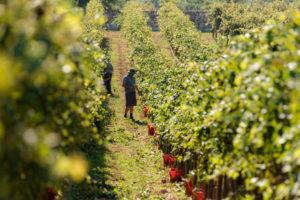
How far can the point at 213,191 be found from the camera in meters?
6.30

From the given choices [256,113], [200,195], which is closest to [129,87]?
[200,195]

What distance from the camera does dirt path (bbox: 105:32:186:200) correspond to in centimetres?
774

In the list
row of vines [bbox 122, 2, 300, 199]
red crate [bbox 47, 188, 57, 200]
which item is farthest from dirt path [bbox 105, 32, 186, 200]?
row of vines [bbox 122, 2, 300, 199]

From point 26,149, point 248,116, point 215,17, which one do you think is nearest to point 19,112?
point 26,149

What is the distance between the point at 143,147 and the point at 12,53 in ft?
30.0

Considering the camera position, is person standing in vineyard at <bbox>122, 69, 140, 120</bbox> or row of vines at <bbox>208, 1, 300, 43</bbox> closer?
person standing in vineyard at <bbox>122, 69, 140, 120</bbox>

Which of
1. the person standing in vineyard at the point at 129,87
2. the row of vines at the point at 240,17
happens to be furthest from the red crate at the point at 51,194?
the row of vines at the point at 240,17

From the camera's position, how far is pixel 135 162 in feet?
32.3

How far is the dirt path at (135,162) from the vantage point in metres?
7.74

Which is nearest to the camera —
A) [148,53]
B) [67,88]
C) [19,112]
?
[19,112]

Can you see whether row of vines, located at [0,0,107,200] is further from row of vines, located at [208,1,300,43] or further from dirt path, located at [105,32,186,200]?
row of vines, located at [208,1,300,43]

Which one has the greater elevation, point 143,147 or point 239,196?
point 239,196

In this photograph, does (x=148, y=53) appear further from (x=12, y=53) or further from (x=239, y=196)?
(x=12, y=53)

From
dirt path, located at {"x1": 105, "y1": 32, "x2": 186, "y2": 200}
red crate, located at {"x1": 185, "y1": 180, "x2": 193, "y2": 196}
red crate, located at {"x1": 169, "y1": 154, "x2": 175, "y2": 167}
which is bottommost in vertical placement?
dirt path, located at {"x1": 105, "y1": 32, "x2": 186, "y2": 200}
